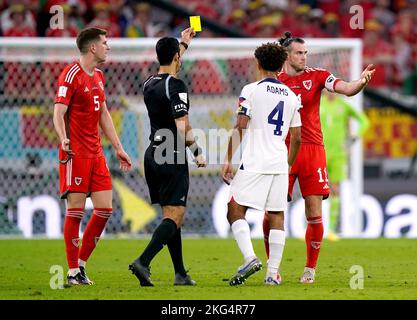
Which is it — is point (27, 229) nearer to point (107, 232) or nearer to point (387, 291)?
point (107, 232)

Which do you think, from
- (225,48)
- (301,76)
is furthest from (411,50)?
(301,76)

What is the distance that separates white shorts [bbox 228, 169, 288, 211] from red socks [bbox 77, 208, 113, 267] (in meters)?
1.27

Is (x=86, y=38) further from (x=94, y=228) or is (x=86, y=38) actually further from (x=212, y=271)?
(x=212, y=271)

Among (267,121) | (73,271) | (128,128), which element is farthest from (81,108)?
(128,128)

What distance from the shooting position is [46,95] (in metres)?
17.0

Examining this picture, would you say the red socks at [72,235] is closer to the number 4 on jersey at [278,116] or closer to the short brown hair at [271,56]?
the number 4 on jersey at [278,116]

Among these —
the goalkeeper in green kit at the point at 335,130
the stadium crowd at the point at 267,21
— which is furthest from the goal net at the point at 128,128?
the stadium crowd at the point at 267,21

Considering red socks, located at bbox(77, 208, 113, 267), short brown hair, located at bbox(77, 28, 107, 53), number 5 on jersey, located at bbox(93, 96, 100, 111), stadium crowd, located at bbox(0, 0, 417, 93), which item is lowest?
red socks, located at bbox(77, 208, 113, 267)

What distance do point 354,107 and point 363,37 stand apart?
585 cm

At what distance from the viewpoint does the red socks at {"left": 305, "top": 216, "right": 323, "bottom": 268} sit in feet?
34.0

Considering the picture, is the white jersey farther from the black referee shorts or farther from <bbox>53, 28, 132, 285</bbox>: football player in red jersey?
<bbox>53, 28, 132, 285</bbox>: football player in red jersey

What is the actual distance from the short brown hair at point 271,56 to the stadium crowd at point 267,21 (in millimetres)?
9007

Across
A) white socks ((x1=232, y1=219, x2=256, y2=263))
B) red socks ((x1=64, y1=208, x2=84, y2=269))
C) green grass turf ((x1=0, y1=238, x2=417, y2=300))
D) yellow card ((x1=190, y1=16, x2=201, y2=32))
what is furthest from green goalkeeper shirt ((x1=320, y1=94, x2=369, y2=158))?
red socks ((x1=64, y1=208, x2=84, y2=269))

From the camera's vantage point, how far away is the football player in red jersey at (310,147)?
10398 mm
